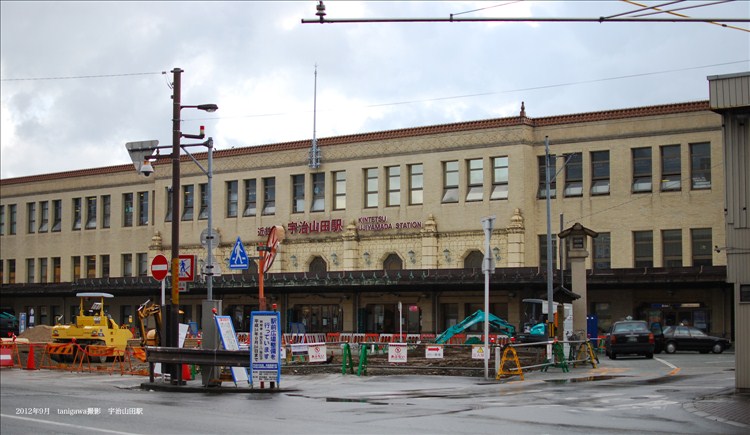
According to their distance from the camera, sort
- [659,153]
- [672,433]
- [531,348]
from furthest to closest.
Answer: [659,153], [531,348], [672,433]

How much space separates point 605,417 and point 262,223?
53295 mm

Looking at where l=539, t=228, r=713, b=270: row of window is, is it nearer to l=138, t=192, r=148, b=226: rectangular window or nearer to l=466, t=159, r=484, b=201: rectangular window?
l=466, t=159, r=484, b=201: rectangular window

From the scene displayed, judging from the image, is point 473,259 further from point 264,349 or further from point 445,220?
point 264,349

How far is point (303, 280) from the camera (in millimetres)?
61438

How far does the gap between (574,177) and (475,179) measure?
6083 mm

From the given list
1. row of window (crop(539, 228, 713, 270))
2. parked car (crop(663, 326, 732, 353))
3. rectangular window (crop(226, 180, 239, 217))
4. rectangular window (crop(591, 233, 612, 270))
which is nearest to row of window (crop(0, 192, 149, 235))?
rectangular window (crop(226, 180, 239, 217))

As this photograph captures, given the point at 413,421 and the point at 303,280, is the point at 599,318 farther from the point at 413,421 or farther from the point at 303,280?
the point at 413,421

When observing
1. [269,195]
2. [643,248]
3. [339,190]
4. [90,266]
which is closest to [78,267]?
[90,266]

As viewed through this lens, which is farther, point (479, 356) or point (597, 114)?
point (597, 114)

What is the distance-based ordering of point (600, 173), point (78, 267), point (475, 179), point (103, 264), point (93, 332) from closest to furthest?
point (93, 332) → point (600, 173) → point (475, 179) → point (103, 264) → point (78, 267)

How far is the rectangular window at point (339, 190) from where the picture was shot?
6562cm

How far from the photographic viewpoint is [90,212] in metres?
80.4

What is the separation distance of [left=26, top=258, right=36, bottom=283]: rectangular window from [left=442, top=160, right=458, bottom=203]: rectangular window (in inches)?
1551

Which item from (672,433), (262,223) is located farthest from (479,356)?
(262,223)
